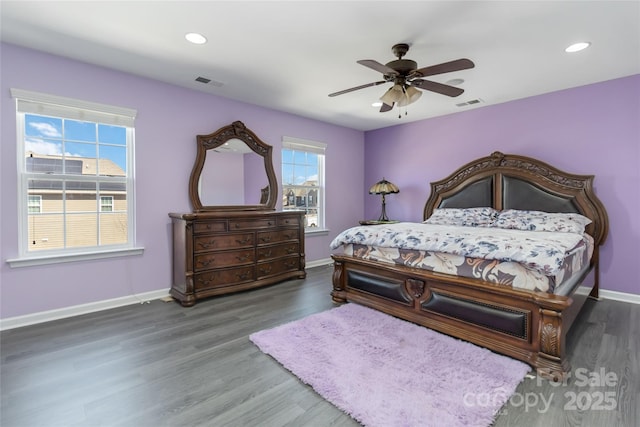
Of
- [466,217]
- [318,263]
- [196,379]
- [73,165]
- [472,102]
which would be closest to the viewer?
[196,379]

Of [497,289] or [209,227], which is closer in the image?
[497,289]

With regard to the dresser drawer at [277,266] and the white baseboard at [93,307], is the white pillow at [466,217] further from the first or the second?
the dresser drawer at [277,266]

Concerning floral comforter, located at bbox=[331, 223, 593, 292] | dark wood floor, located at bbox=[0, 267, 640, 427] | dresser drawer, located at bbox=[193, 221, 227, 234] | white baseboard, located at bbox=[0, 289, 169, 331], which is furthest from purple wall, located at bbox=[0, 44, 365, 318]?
floral comforter, located at bbox=[331, 223, 593, 292]

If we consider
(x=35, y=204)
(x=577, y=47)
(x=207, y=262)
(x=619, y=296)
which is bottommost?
(x=619, y=296)

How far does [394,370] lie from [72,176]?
11.5 feet

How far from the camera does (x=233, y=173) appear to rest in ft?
13.8

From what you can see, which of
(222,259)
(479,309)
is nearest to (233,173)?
(222,259)

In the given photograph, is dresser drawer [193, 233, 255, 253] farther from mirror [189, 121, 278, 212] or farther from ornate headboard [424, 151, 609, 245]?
ornate headboard [424, 151, 609, 245]

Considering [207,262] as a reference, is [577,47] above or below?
above

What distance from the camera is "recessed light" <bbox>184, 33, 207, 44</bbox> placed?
2568mm

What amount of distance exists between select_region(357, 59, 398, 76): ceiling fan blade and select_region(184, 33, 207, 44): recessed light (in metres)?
1.38

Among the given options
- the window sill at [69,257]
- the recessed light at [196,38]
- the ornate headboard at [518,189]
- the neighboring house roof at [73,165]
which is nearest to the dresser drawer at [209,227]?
the window sill at [69,257]

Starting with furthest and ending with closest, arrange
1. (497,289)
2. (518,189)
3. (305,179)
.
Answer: (305,179) → (518,189) → (497,289)

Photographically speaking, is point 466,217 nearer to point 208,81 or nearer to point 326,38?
point 326,38
